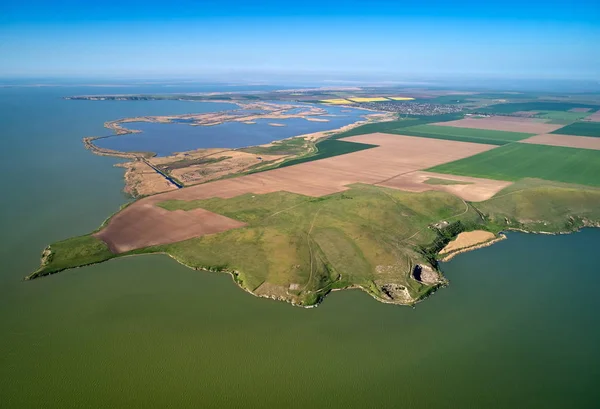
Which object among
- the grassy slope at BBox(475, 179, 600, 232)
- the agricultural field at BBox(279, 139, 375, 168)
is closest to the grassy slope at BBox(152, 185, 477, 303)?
the grassy slope at BBox(475, 179, 600, 232)

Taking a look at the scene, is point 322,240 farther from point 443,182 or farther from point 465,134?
point 465,134

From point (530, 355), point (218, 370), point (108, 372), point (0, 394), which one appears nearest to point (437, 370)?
point (530, 355)

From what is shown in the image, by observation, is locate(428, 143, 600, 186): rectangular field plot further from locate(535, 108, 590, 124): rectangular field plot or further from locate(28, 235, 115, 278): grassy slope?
locate(535, 108, 590, 124): rectangular field plot

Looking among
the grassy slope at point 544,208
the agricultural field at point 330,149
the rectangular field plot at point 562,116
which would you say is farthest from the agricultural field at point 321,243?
the rectangular field plot at point 562,116

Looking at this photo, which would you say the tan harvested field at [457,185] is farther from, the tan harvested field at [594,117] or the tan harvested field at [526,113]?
the tan harvested field at [526,113]

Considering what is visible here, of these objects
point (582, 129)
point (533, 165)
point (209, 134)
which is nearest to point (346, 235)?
point (533, 165)

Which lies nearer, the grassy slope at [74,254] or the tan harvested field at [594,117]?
the grassy slope at [74,254]
